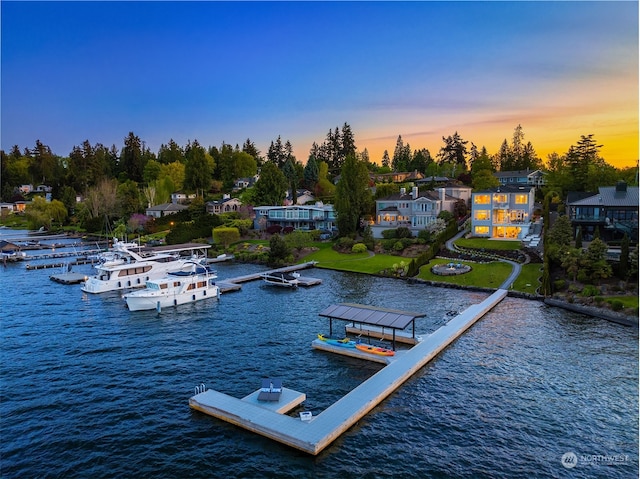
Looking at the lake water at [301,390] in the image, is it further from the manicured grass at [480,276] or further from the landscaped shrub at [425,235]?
the landscaped shrub at [425,235]

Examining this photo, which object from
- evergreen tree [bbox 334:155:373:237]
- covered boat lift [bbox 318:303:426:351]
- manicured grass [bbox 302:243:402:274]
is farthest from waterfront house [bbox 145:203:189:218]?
covered boat lift [bbox 318:303:426:351]

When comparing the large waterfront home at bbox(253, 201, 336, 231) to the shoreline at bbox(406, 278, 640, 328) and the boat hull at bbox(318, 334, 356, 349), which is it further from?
the boat hull at bbox(318, 334, 356, 349)

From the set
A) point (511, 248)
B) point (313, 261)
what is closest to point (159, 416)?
point (313, 261)

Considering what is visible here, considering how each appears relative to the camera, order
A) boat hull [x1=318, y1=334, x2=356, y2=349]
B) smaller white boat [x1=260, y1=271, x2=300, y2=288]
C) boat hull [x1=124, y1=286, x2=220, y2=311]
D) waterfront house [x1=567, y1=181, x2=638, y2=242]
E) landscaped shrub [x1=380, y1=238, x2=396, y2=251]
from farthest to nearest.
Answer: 1. landscaped shrub [x1=380, y1=238, x2=396, y2=251]
2. waterfront house [x1=567, y1=181, x2=638, y2=242]
3. smaller white boat [x1=260, y1=271, x2=300, y2=288]
4. boat hull [x1=124, y1=286, x2=220, y2=311]
5. boat hull [x1=318, y1=334, x2=356, y2=349]

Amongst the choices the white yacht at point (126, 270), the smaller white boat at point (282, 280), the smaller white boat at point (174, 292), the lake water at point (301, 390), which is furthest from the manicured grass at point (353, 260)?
the white yacht at point (126, 270)

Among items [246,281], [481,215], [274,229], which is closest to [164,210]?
[274,229]
